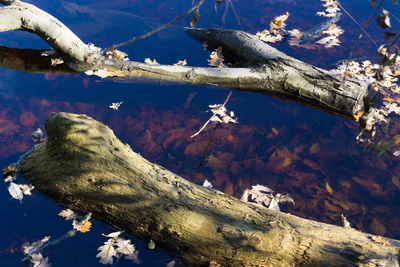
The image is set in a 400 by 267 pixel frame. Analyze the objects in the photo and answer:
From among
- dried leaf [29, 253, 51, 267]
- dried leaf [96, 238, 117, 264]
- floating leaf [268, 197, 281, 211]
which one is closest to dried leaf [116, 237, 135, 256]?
dried leaf [96, 238, 117, 264]

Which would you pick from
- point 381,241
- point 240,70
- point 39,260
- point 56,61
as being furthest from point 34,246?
point 381,241

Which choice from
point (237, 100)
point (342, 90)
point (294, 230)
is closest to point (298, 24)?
point (237, 100)

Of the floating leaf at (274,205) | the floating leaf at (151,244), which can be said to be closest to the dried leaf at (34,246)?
the floating leaf at (151,244)

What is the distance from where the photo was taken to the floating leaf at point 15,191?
3.20 m

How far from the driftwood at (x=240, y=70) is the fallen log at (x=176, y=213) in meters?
1.08

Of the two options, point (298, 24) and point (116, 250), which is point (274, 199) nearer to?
point (116, 250)

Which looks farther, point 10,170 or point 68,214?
point 10,170

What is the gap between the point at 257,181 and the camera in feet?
11.6

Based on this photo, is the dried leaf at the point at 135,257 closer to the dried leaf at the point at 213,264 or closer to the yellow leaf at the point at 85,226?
the yellow leaf at the point at 85,226

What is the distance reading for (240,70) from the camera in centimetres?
346

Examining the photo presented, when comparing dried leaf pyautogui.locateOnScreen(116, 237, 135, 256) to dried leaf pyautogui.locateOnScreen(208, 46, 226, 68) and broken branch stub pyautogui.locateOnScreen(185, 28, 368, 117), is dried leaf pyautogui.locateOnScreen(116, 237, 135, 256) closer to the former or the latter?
broken branch stub pyautogui.locateOnScreen(185, 28, 368, 117)

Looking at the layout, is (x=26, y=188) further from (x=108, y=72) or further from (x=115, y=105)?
(x=115, y=105)

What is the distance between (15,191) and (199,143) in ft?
7.56

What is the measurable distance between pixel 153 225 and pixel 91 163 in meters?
0.80
